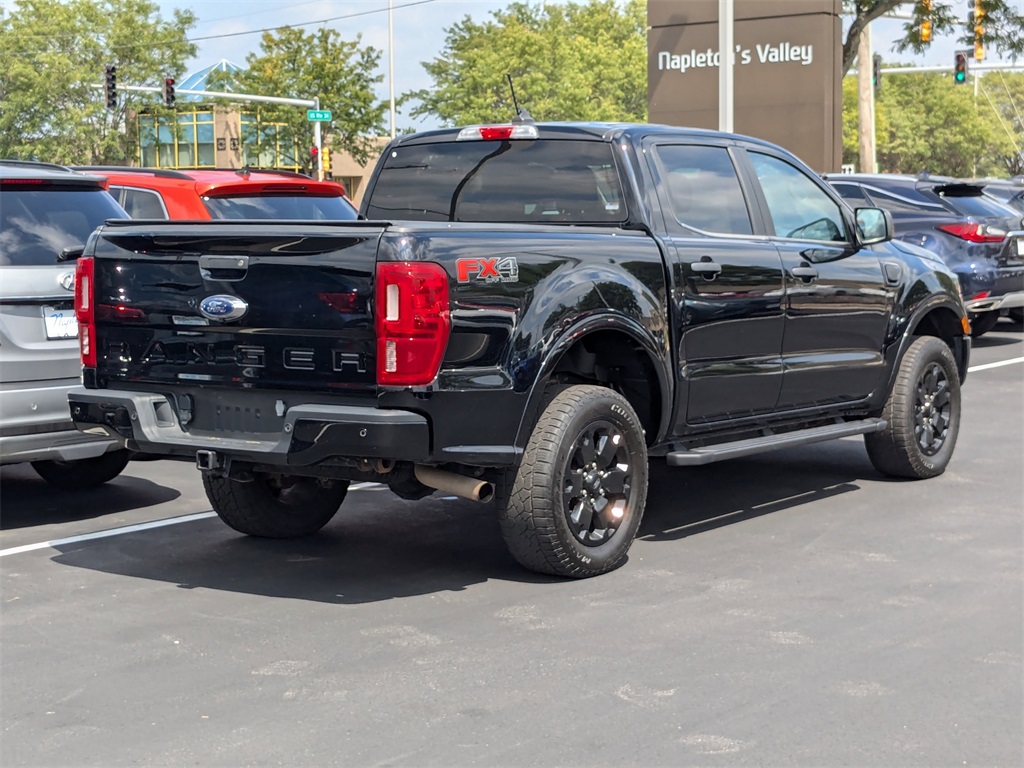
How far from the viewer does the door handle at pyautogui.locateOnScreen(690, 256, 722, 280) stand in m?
6.69

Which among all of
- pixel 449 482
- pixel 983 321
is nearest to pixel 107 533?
pixel 449 482

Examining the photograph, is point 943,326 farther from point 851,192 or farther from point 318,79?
point 318,79

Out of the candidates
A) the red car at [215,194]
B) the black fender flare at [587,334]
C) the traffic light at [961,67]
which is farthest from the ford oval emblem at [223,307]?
the traffic light at [961,67]

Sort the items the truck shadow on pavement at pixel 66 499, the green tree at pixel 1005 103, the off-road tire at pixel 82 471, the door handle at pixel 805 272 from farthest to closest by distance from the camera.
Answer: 1. the green tree at pixel 1005 103
2. the off-road tire at pixel 82 471
3. the truck shadow on pavement at pixel 66 499
4. the door handle at pixel 805 272

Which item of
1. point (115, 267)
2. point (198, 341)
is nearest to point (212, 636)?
point (198, 341)

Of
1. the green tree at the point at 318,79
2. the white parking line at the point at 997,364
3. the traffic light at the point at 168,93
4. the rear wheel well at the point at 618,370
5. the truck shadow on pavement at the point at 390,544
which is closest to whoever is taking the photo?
the truck shadow on pavement at the point at 390,544

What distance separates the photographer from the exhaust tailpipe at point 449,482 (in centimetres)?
582

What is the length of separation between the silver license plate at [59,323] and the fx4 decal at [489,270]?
2.57 metres

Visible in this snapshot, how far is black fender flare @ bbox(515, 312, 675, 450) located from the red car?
4081 mm

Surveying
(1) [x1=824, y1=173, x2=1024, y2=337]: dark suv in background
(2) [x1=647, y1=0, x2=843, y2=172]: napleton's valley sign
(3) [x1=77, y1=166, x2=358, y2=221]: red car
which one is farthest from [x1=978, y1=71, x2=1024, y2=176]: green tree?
(3) [x1=77, y1=166, x2=358, y2=221]: red car

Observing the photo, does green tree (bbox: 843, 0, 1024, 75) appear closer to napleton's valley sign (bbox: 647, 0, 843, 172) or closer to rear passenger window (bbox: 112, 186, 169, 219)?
napleton's valley sign (bbox: 647, 0, 843, 172)

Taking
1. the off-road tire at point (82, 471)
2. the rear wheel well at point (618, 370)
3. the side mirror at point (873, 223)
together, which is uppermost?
the side mirror at point (873, 223)

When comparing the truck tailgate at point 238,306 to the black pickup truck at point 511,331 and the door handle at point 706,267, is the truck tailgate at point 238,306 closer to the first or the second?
the black pickup truck at point 511,331

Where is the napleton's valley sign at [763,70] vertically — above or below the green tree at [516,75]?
below
